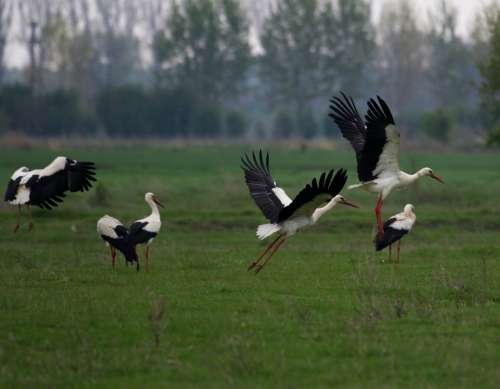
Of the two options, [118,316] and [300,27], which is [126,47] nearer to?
[300,27]

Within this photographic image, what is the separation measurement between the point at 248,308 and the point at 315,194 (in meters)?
2.08

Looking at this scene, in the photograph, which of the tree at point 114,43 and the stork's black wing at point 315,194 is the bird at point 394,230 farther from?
the tree at point 114,43

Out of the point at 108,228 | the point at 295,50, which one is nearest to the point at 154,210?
the point at 108,228

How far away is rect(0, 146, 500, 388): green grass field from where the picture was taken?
7223 millimetres

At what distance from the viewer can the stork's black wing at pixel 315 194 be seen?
10742mm

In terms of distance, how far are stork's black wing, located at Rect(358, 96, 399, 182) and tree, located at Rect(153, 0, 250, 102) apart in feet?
175

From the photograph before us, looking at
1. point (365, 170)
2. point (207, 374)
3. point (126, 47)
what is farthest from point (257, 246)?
point (126, 47)

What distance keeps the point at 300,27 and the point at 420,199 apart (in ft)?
156

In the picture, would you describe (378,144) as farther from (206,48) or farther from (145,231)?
(206,48)

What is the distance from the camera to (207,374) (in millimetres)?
7137

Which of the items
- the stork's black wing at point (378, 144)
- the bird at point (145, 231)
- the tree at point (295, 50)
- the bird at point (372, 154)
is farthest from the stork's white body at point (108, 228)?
the tree at point (295, 50)

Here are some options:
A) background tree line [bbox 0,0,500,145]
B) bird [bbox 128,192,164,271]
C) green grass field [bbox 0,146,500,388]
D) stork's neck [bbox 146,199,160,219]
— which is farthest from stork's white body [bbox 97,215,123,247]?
background tree line [bbox 0,0,500,145]

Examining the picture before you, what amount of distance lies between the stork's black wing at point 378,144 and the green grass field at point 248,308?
3.67ft

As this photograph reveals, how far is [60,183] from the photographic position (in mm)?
13945
